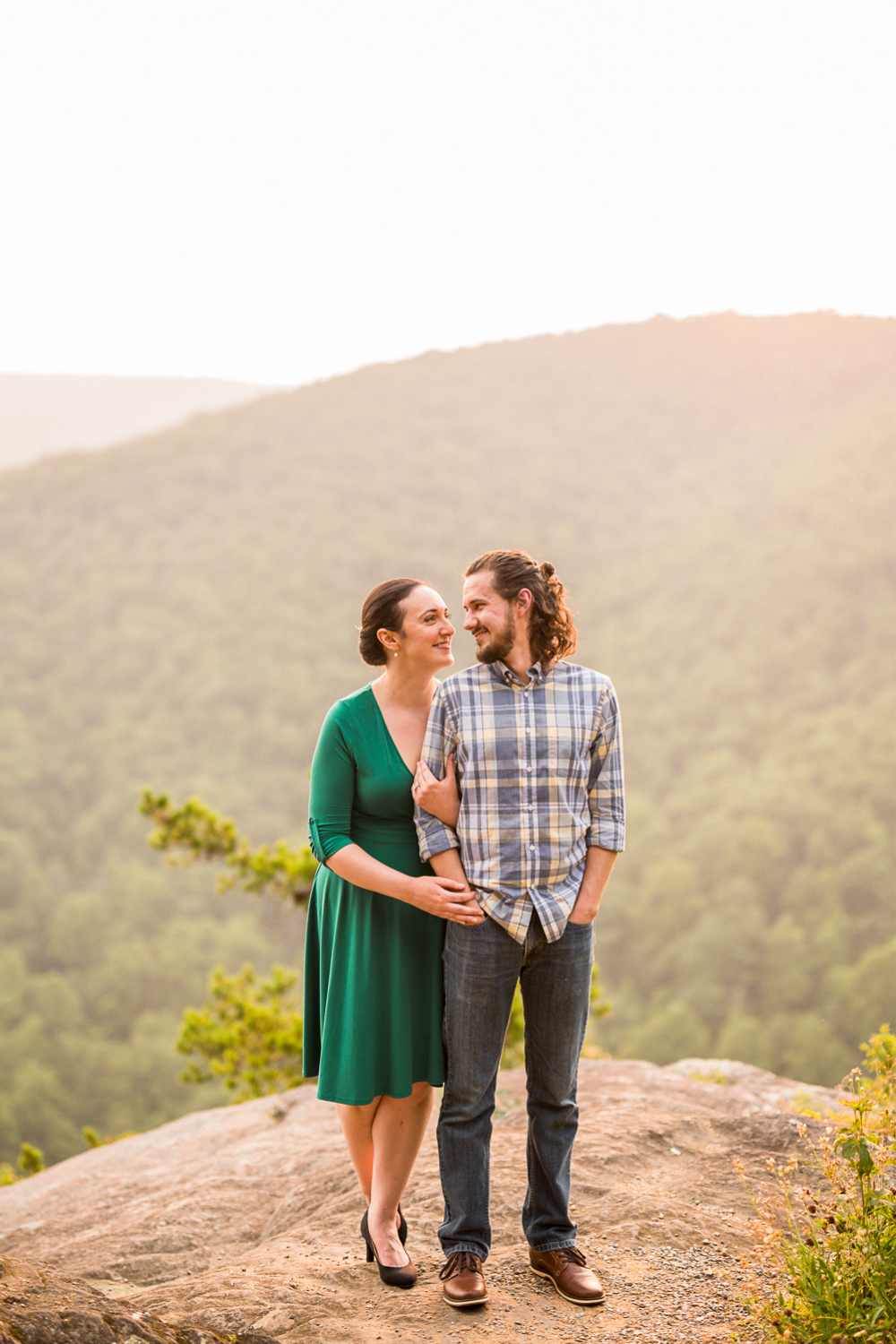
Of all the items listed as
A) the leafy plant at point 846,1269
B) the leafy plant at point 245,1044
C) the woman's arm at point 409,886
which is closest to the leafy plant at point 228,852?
the leafy plant at point 245,1044

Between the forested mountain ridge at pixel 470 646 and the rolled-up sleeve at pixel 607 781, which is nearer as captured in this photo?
the rolled-up sleeve at pixel 607 781

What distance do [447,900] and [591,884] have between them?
339 mm

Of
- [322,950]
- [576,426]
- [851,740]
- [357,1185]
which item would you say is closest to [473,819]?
[322,950]

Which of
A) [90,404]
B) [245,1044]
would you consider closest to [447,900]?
[245,1044]

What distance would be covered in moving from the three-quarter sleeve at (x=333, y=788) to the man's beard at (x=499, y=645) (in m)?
0.37

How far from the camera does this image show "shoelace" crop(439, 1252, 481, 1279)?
7.66 ft

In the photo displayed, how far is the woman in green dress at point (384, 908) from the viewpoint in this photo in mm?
2420

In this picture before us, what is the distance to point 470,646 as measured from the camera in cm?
4653

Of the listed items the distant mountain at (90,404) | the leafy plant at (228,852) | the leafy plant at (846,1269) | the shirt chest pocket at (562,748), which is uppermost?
the distant mountain at (90,404)

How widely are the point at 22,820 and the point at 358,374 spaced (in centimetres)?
4950

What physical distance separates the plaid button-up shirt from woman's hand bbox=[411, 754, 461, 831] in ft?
0.06

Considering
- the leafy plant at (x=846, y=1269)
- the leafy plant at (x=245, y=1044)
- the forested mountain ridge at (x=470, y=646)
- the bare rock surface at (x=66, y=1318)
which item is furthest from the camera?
the forested mountain ridge at (x=470, y=646)

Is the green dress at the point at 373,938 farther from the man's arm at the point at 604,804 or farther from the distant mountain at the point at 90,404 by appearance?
the distant mountain at the point at 90,404

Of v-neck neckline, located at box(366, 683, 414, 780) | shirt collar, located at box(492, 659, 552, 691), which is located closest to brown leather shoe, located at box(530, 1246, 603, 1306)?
v-neck neckline, located at box(366, 683, 414, 780)
